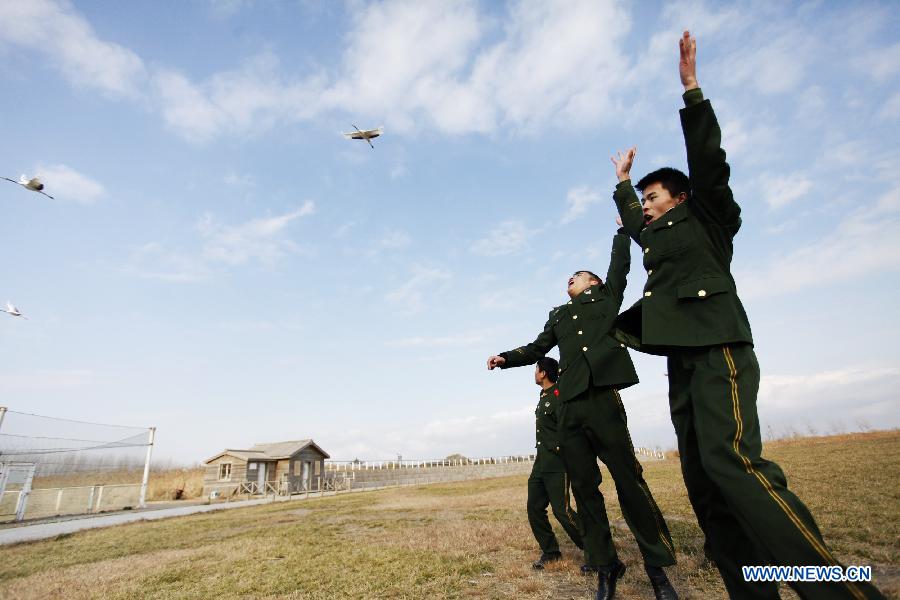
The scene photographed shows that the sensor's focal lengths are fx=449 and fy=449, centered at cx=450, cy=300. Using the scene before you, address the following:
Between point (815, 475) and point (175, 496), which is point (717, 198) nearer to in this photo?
point (815, 475)

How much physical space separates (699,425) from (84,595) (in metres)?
6.45

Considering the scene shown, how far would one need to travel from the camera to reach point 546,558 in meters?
5.12

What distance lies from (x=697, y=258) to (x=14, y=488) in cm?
2172

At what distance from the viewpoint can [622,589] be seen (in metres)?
3.90

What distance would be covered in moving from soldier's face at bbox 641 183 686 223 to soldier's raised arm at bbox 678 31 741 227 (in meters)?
0.48

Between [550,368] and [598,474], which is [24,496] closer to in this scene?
[550,368]

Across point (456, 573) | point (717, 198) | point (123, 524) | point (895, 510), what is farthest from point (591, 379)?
point (123, 524)

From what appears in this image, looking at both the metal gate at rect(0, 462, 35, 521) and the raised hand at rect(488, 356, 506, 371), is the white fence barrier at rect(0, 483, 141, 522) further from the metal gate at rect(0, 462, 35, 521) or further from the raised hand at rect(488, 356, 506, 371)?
the raised hand at rect(488, 356, 506, 371)

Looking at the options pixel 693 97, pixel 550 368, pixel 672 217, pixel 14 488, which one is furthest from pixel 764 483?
pixel 14 488

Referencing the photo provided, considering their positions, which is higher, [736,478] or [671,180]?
[671,180]

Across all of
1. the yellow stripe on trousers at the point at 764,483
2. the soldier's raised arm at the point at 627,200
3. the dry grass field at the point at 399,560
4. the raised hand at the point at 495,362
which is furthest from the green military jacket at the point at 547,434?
the yellow stripe on trousers at the point at 764,483

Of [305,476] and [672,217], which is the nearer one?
[672,217]

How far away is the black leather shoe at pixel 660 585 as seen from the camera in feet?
10.9

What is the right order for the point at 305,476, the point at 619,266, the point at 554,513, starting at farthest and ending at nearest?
the point at 305,476, the point at 554,513, the point at 619,266
